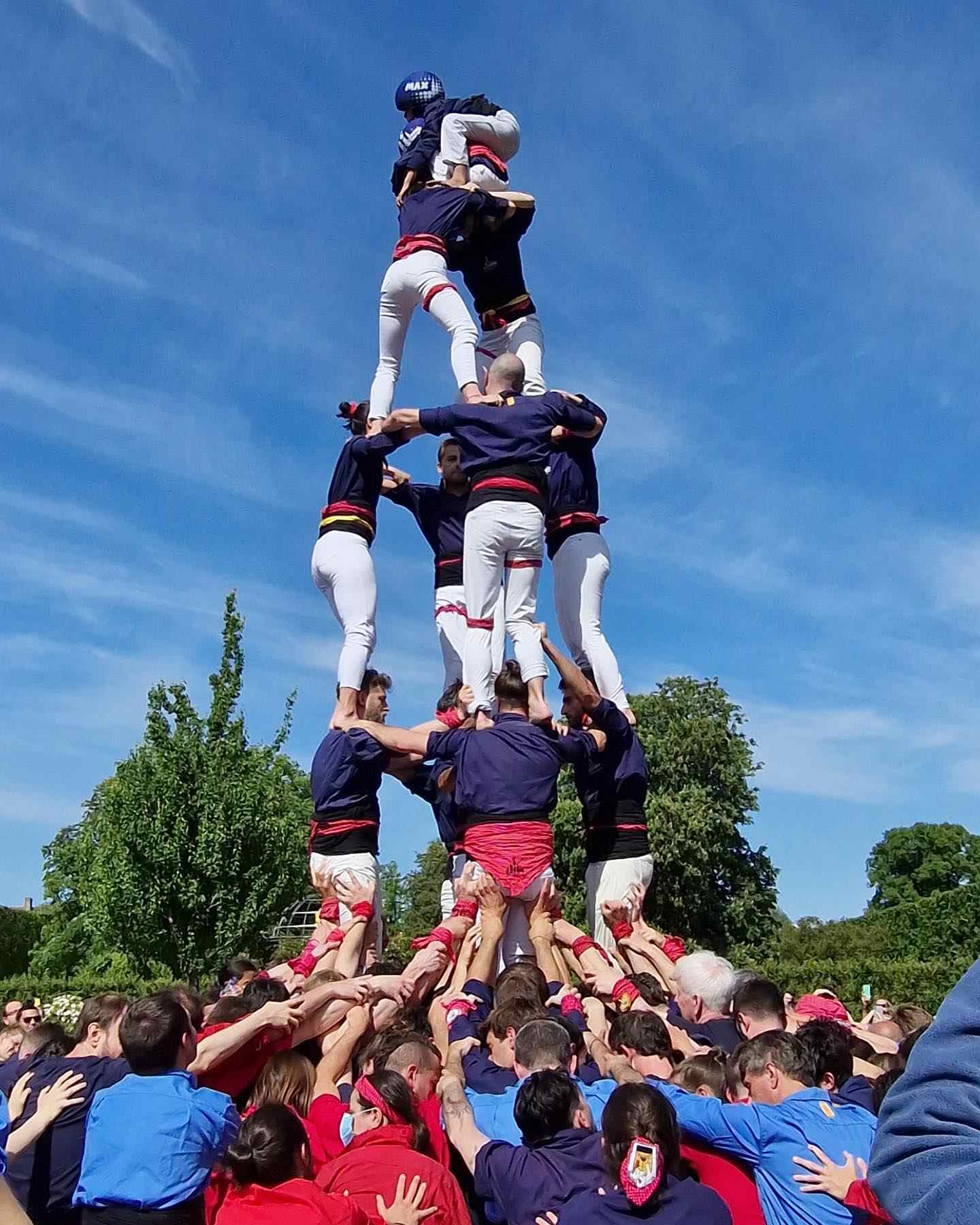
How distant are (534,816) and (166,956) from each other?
14663mm

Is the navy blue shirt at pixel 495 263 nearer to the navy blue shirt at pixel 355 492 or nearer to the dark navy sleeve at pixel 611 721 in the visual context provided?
the navy blue shirt at pixel 355 492

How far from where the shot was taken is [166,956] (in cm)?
1994

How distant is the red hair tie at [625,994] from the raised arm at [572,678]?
9.89 ft

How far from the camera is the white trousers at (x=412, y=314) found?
896 cm

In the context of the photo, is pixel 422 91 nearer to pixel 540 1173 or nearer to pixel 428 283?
pixel 428 283

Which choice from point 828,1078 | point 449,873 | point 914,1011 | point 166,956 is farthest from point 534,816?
point 166,956

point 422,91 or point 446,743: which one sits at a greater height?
point 422,91

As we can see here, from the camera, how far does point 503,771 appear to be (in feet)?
24.3

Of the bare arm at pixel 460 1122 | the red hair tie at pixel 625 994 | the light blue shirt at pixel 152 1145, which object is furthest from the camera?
the red hair tie at pixel 625 994

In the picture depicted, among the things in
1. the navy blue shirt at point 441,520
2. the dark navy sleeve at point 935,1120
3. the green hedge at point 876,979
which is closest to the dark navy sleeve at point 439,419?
the navy blue shirt at point 441,520

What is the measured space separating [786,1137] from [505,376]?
6263mm

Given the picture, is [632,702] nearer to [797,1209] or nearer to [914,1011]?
[914,1011]

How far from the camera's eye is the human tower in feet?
25.0

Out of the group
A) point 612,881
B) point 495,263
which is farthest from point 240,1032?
point 495,263
